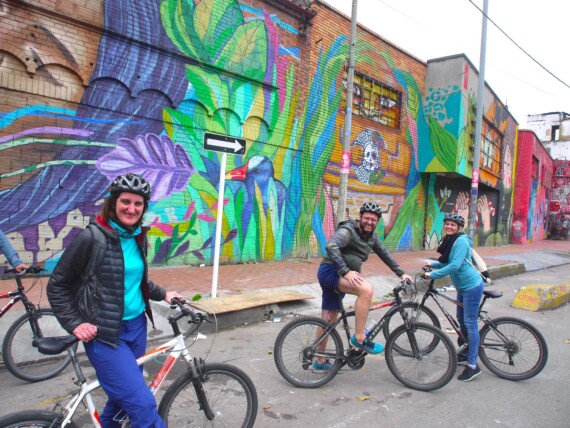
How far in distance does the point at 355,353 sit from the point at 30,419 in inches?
112

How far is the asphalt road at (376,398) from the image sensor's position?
352 centimetres

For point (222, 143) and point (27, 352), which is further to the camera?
point (222, 143)

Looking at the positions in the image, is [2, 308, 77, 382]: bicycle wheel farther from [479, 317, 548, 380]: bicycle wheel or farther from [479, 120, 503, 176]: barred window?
[479, 120, 503, 176]: barred window

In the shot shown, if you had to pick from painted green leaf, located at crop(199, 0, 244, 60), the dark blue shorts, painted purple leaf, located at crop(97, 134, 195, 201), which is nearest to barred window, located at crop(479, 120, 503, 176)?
painted green leaf, located at crop(199, 0, 244, 60)

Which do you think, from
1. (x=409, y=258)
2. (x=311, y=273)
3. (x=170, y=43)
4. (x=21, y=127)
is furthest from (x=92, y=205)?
(x=409, y=258)

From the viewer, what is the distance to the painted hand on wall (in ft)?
70.4

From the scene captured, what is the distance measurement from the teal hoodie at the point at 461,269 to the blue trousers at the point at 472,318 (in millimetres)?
70

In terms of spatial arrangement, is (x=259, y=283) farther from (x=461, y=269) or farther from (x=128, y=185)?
(x=128, y=185)

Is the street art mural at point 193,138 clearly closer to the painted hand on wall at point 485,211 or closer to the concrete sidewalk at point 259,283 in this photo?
the concrete sidewalk at point 259,283

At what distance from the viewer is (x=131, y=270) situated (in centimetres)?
247

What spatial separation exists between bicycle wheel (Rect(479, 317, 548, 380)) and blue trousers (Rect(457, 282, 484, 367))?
242mm

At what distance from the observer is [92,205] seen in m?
7.91

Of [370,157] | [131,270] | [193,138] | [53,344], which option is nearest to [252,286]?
[193,138]

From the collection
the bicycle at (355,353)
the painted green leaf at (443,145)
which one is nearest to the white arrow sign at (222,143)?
the bicycle at (355,353)
